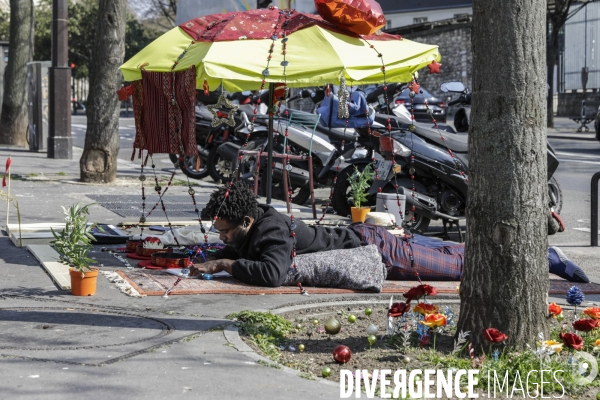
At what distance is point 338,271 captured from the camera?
280 inches

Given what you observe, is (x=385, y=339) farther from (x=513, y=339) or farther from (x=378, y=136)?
(x=378, y=136)

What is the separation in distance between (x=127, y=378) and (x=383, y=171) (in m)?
6.37

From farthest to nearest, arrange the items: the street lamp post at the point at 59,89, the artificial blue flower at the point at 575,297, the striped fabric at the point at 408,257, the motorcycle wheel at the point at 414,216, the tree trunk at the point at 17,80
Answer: the tree trunk at the point at 17,80 → the street lamp post at the point at 59,89 → the motorcycle wheel at the point at 414,216 → the striped fabric at the point at 408,257 → the artificial blue flower at the point at 575,297

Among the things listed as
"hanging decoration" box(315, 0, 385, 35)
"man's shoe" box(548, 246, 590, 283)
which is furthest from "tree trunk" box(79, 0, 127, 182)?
"man's shoe" box(548, 246, 590, 283)

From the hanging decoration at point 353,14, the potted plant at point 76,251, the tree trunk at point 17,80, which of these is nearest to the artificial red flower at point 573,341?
the potted plant at point 76,251

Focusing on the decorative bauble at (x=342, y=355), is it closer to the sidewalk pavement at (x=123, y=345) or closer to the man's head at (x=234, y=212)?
the sidewalk pavement at (x=123, y=345)

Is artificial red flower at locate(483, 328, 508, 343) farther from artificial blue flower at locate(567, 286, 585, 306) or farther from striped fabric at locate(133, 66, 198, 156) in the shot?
striped fabric at locate(133, 66, 198, 156)

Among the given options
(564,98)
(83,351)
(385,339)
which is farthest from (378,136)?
(564,98)

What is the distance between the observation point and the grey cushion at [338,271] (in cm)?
708

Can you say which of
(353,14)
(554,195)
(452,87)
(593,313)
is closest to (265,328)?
(593,313)

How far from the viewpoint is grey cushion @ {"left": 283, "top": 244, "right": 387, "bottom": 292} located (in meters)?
7.08

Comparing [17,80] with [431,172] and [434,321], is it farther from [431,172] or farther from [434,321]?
[434,321]

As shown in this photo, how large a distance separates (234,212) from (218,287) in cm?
58

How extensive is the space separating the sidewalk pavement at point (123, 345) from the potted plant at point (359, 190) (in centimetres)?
299
